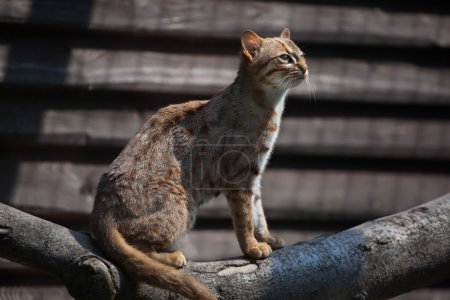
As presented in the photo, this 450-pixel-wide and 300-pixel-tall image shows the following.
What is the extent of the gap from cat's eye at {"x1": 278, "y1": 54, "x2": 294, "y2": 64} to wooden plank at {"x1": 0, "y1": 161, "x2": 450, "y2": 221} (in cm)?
82

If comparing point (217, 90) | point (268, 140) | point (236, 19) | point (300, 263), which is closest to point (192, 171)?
point (268, 140)

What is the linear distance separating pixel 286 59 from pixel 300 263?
107 cm

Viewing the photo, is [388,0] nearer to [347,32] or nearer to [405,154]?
[347,32]

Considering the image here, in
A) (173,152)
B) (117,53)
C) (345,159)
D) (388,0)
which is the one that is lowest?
(345,159)

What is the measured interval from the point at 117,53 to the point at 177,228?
1.34 meters

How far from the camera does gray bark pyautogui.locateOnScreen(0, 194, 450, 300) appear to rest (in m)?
2.22

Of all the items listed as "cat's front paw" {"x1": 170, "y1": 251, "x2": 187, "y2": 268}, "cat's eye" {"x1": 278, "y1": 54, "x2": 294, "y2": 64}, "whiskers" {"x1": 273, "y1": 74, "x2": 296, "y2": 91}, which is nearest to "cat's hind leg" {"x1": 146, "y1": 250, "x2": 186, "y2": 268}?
"cat's front paw" {"x1": 170, "y1": 251, "x2": 187, "y2": 268}

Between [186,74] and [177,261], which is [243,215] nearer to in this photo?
[177,261]

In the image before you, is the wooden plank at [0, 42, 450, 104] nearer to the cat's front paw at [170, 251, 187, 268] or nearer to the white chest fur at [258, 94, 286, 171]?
the white chest fur at [258, 94, 286, 171]

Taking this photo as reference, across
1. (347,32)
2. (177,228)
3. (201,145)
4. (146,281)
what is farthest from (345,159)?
(146,281)

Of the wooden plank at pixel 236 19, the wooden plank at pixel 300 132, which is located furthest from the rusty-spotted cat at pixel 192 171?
the wooden plank at pixel 300 132

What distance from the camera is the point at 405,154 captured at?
12.9 feet

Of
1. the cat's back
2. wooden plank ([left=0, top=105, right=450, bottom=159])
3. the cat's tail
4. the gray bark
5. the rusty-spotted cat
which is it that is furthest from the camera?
wooden plank ([left=0, top=105, right=450, bottom=159])

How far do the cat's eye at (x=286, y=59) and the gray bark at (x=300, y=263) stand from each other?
0.89 metres
